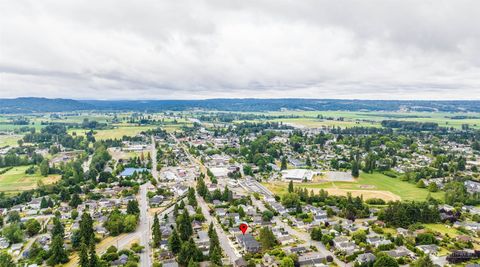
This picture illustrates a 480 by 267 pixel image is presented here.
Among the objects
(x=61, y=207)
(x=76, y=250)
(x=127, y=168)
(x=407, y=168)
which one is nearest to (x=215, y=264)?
(x=76, y=250)

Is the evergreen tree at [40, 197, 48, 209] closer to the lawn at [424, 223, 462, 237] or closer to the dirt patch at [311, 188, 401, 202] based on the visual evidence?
the dirt patch at [311, 188, 401, 202]

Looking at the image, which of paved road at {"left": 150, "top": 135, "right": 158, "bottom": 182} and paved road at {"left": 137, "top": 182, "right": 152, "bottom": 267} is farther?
paved road at {"left": 150, "top": 135, "right": 158, "bottom": 182}

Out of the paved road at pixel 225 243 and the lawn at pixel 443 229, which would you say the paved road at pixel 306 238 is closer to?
the paved road at pixel 225 243

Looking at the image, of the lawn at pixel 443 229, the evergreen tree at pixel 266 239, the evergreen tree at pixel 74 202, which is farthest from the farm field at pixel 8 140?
the lawn at pixel 443 229

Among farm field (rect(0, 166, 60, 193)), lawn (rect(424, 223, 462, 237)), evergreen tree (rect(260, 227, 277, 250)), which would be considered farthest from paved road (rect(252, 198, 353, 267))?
farm field (rect(0, 166, 60, 193))

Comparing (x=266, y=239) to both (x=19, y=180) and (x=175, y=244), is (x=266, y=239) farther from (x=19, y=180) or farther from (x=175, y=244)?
(x=19, y=180)
